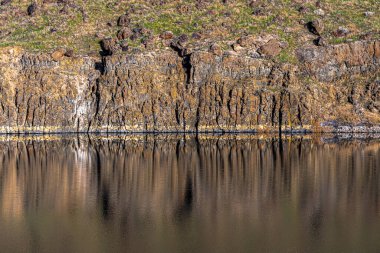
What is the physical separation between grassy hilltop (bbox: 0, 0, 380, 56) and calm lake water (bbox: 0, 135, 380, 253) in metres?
50.2

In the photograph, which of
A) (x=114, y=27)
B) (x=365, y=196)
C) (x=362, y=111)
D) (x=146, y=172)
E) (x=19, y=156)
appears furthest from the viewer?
(x=114, y=27)

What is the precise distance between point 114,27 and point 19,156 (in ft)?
216

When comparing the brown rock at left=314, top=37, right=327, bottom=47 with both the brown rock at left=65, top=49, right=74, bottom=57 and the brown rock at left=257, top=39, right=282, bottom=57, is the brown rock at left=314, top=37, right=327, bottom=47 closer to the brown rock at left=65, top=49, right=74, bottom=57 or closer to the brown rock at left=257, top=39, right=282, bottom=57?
the brown rock at left=257, top=39, right=282, bottom=57

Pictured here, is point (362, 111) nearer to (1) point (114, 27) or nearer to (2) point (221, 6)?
(2) point (221, 6)

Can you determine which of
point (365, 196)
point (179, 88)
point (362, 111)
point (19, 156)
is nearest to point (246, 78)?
point (179, 88)

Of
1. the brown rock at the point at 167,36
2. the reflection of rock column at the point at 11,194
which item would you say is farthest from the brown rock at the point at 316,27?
the reflection of rock column at the point at 11,194

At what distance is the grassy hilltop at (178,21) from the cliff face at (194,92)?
5.18 m

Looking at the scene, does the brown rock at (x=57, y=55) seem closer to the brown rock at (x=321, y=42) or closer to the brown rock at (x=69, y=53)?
the brown rock at (x=69, y=53)

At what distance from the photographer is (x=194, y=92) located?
123438 mm

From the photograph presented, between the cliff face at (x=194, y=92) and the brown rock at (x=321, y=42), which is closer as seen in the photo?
the cliff face at (x=194, y=92)

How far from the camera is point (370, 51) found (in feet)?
412

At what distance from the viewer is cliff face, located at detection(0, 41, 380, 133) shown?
12012 centimetres

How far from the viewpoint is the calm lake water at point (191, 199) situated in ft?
122

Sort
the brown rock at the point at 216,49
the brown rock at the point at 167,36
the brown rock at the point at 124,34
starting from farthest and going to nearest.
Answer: the brown rock at the point at 124,34 → the brown rock at the point at 167,36 → the brown rock at the point at 216,49
